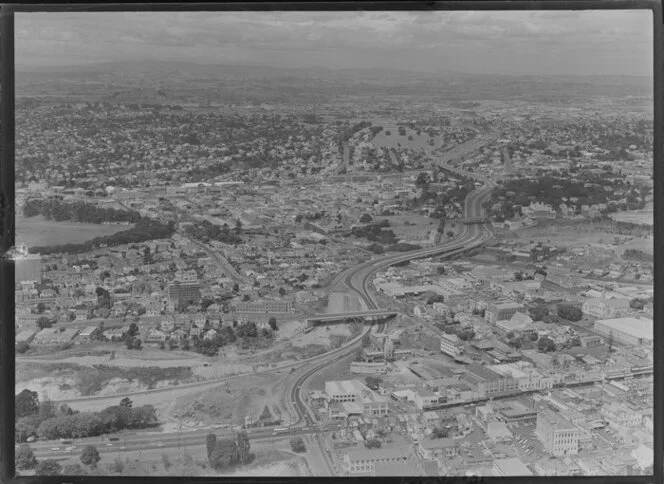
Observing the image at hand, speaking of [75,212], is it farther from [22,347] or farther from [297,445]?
[297,445]

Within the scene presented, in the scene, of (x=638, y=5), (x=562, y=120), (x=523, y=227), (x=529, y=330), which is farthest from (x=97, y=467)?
(x=638, y=5)

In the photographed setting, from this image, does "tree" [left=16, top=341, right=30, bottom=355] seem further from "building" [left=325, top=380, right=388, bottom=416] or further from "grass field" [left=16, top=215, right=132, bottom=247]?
"building" [left=325, top=380, right=388, bottom=416]

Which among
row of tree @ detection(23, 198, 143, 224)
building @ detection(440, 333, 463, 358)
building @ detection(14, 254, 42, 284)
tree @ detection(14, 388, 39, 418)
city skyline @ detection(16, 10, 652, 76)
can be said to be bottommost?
tree @ detection(14, 388, 39, 418)

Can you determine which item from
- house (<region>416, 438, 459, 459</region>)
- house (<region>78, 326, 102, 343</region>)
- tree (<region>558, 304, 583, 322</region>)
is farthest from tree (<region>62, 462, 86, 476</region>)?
tree (<region>558, 304, 583, 322</region>)

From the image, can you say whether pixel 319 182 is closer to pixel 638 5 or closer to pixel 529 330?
pixel 529 330

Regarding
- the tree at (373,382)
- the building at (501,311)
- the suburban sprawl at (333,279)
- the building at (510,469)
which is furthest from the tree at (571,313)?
the tree at (373,382)

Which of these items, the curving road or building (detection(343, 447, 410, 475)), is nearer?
building (detection(343, 447, 410, 475))

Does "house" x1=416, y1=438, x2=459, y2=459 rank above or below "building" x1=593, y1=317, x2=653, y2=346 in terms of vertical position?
below
